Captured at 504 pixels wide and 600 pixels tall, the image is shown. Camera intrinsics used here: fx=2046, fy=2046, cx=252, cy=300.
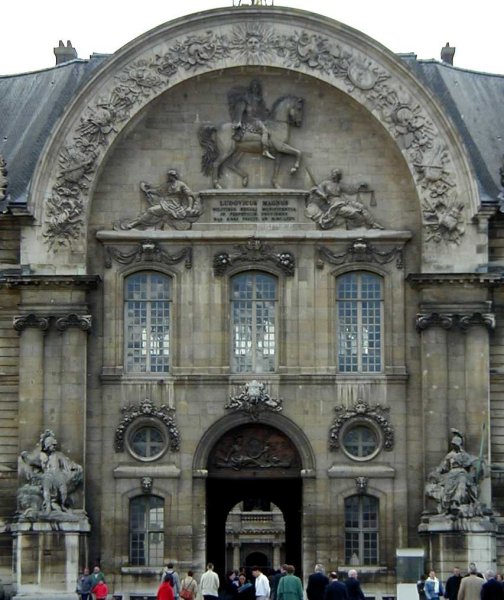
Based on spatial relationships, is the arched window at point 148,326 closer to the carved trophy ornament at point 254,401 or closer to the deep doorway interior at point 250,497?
the carved trophy ornament at point 254,401

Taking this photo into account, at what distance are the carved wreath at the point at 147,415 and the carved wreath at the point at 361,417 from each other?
4.19m

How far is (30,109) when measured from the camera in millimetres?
59875

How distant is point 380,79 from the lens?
181 feet

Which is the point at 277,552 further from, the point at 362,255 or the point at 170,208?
the point at 170,208

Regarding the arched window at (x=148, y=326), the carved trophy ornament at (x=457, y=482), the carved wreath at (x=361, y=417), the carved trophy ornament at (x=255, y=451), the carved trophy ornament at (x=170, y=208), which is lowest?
the carved trophy ornament at (x=457, y=482)

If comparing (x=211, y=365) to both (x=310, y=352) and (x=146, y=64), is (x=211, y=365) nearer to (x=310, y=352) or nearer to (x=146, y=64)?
(x=310, y=352)

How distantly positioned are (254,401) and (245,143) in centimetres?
708

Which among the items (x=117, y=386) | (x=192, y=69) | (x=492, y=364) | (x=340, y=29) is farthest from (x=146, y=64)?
(x=492, y=364)

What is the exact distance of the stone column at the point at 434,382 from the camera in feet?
177

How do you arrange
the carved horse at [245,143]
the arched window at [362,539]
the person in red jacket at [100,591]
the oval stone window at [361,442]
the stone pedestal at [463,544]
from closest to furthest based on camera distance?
the person in red jacket at [100,591] < the stone pedestal at [463,544] < the arched window at [362,539] < the oval stone window at [361,442] < the carved horse at [245,143]

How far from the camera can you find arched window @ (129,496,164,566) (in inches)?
2146

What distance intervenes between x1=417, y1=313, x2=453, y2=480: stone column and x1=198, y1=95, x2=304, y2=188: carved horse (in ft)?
18.8

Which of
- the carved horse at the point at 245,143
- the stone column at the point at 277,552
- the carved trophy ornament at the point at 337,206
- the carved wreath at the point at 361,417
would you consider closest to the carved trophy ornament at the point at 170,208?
the carved horse at the point at 245,143

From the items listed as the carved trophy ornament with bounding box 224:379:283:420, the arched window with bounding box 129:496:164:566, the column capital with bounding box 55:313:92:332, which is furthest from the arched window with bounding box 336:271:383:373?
the column capital with bounding box 55:313:92:332
